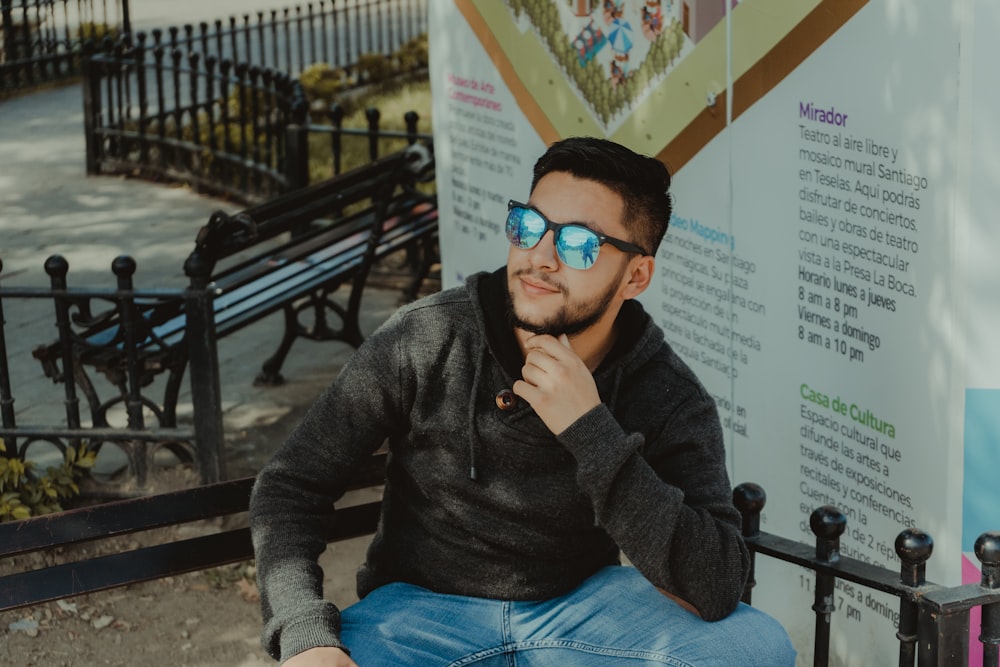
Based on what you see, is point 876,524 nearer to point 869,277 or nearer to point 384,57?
point 869,277

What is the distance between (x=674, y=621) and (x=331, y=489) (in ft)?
2.53

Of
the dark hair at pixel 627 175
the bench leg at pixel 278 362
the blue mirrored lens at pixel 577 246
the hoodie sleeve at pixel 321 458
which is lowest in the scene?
the bench leg at pixel 278 362

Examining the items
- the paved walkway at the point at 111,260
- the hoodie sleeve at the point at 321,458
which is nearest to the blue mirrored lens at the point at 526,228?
the hoodie sleeve at the point at 321,458

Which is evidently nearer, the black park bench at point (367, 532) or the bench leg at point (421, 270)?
the black park bench at point (367, 532)

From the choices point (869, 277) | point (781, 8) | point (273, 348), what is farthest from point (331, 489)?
point (273, 348)

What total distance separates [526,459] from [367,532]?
0.76m

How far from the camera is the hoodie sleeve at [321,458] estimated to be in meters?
2.96

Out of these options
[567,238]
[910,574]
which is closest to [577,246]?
[567,238]

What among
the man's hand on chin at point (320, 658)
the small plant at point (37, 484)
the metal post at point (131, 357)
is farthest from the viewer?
the metal post at point (131, 357)

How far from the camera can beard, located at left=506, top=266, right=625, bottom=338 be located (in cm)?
297

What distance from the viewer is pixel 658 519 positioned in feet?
9.07

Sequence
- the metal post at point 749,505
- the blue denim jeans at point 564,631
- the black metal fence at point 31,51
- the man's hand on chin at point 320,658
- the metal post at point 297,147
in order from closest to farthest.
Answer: the man's hand on chin at point 320,658 < the blue denim jeans at point 564,631 < the metal post at point 749,505 < the metal post at point 297,147 < the black metal fence at point 31,51

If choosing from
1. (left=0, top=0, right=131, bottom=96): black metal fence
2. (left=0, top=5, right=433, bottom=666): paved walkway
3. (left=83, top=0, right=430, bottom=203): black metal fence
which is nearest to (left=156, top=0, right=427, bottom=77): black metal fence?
(left=0, top=0, right=131, bottom=96): black metal fence

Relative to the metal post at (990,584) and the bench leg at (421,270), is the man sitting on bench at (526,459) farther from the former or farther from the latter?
the bench leg at (421,270)
